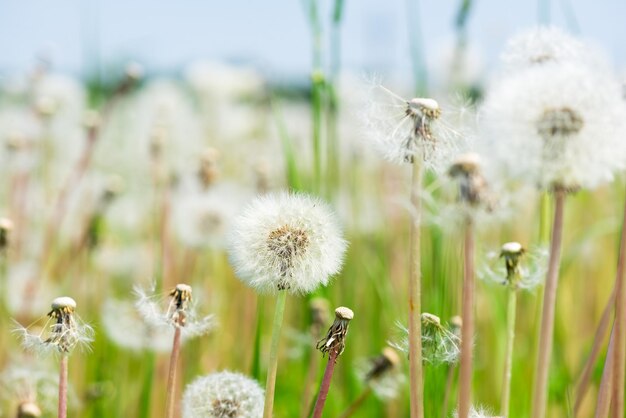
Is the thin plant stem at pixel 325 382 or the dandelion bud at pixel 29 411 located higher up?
the thin plant stem at pixel 325 382

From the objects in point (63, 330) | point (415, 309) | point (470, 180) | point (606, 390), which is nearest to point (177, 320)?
point (63, 330)

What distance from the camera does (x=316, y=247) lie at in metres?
0.95

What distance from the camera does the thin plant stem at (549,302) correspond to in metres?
0.77

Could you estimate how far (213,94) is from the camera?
423cm

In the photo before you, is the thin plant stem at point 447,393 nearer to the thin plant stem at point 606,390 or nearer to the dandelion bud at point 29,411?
the thin plant stem at point 606,390

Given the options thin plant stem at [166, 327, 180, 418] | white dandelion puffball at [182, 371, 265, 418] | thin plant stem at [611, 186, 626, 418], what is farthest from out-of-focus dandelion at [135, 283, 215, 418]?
thin plant stem at [611, 186, 626, 418]

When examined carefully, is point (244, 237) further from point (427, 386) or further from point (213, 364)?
point (213, 364)

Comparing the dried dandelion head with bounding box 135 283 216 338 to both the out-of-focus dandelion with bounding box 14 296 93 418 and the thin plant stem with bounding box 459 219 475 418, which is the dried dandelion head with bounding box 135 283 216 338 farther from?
the thin plant stem with bounding box 459 219 475 418

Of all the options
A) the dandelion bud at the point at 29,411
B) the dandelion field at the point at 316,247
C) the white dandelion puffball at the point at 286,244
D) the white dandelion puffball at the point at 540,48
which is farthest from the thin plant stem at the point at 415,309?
the dandelion bud at the point at 29,411

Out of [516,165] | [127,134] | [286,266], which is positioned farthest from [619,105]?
[127,134]

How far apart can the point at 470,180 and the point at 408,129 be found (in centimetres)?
16

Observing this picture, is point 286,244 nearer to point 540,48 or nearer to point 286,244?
point 286,244

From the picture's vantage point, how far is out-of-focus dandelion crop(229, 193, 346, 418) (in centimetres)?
92

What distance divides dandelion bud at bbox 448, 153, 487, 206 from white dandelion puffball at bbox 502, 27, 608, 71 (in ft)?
1.14
